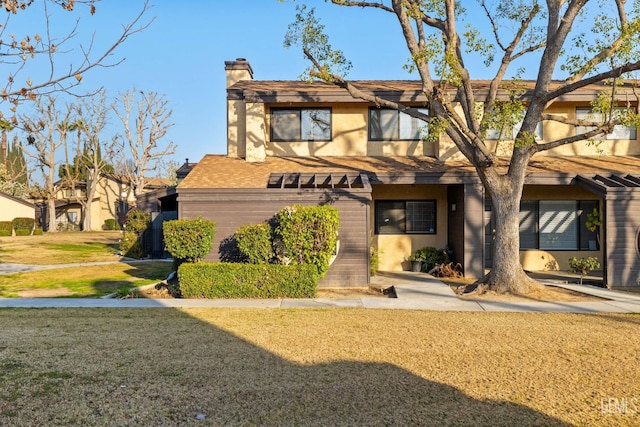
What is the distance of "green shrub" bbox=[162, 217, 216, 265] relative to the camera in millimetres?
13469

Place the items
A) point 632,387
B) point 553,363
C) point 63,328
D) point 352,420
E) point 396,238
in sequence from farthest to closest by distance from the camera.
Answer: point 396,238 → point 63,328 → point 553,363 → point 632,387 → point 352,420

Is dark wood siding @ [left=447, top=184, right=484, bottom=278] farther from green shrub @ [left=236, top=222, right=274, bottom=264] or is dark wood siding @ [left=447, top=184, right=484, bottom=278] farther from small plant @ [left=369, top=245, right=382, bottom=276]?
green shrub @ [left=236, top=222, right=274, bottom=264]

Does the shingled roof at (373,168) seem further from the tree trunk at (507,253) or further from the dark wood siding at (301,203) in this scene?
the tree trunk at (507,253)

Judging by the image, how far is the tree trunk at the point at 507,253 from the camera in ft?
43.4

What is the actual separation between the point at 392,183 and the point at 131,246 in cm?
1303

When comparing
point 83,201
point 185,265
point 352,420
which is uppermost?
point 83,201

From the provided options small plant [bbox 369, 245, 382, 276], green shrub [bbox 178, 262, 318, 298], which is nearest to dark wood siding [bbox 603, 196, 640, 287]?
small plant [bbox 369, 245, 382, 276]

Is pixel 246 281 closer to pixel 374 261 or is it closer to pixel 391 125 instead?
pixel 374 261

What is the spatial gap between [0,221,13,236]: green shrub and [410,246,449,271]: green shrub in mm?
32916

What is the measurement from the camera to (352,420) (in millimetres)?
4898

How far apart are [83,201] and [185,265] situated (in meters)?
42.6

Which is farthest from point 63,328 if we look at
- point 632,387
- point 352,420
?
point 632,387

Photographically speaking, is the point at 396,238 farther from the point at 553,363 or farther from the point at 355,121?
the point at 553,363

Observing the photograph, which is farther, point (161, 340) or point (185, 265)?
point (185, 265)
